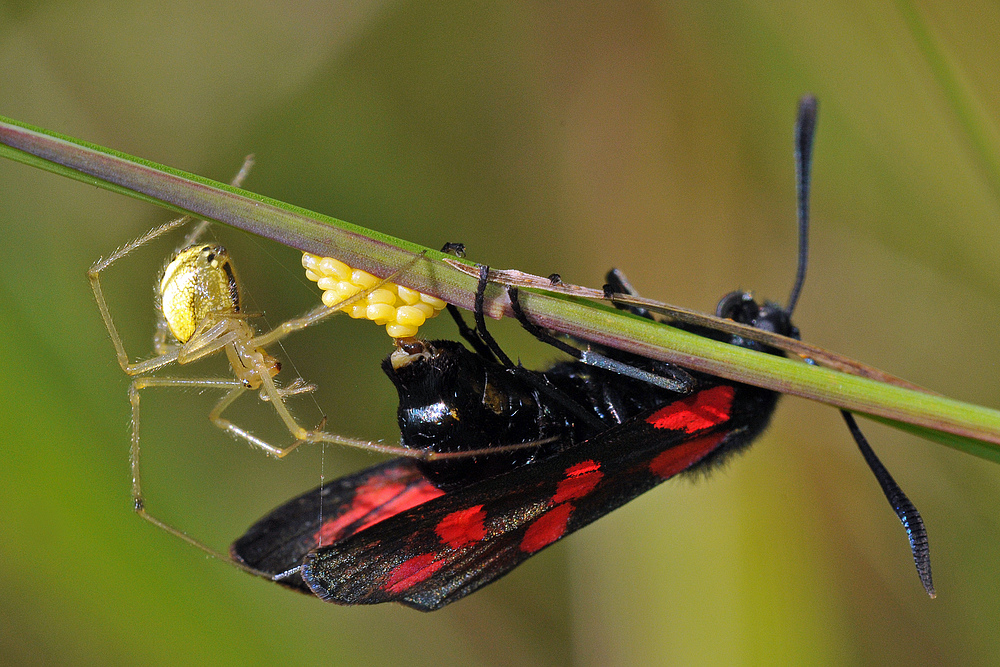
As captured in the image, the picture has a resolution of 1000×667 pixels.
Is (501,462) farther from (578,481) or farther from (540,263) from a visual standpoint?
(540,263)

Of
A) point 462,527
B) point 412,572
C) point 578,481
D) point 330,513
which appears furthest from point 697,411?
point 330,513

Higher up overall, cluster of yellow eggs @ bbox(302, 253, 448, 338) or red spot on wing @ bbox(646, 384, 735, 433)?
cluster of yellow eggs @ bbox(302, 253, 448, 338)

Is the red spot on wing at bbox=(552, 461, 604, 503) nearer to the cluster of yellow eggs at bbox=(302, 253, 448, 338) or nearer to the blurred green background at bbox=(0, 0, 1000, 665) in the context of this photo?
the cluster of yellow eggs at bbox=(302, 253, 448, 338)

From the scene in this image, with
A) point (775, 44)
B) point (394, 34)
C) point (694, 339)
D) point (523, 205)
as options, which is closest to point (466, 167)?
point (523, 205)

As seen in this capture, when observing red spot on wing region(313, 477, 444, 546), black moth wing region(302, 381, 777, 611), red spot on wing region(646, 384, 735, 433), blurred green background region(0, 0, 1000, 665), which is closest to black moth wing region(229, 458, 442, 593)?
red spot on wing region(313, 477, 444, 546)

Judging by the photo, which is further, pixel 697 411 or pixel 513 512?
pixel 697 411

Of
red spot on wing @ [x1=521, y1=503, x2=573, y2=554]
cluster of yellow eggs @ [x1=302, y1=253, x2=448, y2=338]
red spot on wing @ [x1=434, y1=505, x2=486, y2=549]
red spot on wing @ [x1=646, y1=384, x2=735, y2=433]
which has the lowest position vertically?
red spot on wing @ [x1=521, y1=503, x2=573, y2=554]

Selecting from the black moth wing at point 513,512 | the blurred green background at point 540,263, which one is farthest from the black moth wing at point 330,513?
the blurred green background at point 540,263
